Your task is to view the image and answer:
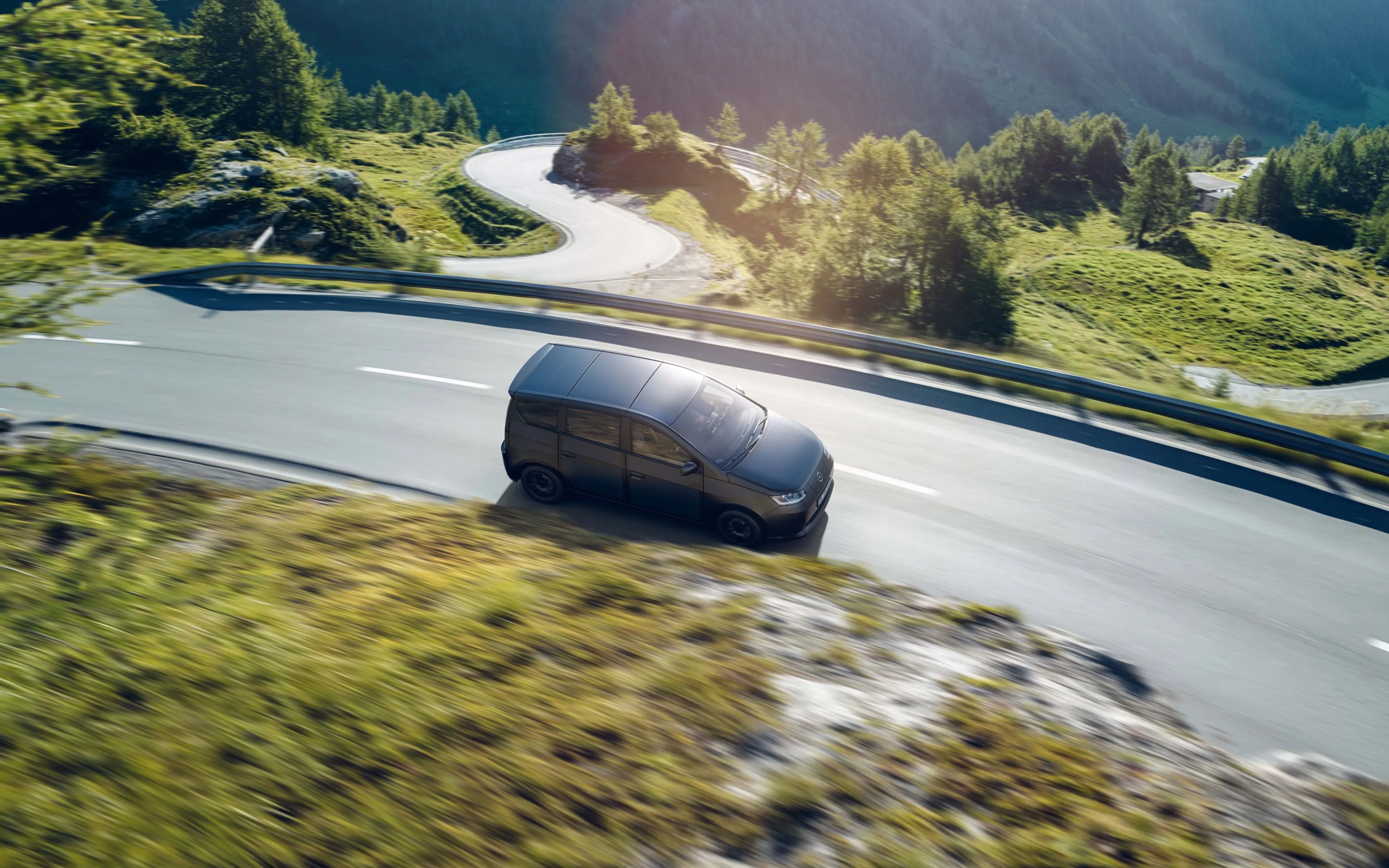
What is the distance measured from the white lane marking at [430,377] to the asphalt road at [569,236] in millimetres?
11754

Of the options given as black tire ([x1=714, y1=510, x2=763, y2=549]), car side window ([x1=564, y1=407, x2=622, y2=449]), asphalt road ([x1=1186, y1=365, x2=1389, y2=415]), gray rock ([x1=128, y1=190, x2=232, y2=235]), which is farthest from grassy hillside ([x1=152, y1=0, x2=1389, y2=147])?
black tire ([x1=714, y1=510, x2=763, y2=549])

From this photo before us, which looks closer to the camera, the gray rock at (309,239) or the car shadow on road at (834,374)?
the car shadow on road at (834,374)

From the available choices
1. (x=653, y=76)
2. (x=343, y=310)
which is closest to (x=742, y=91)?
(x=653, y=76)

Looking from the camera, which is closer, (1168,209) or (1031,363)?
(1031,363)

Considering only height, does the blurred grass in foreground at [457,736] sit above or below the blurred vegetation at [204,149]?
below

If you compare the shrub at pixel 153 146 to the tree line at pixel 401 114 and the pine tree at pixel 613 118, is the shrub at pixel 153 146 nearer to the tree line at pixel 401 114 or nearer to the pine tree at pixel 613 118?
the pine tree at pixel 613 118

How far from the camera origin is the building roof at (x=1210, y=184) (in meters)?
103

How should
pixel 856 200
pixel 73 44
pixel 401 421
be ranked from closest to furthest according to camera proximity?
pixel 73 44
pixel 401 421
pixel 856 200

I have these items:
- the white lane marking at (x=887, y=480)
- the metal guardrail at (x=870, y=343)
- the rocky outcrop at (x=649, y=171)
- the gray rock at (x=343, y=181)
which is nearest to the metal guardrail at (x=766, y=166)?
the rocky outcrop at (x=649, y=171)

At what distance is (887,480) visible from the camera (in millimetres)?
9914

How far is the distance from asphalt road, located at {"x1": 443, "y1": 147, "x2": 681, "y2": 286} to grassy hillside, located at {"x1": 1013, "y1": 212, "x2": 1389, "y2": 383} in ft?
63.3

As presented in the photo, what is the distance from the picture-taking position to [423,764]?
165 inches

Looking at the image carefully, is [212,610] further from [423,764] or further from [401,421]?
[401,421]

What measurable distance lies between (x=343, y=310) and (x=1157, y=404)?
15.8 meters
